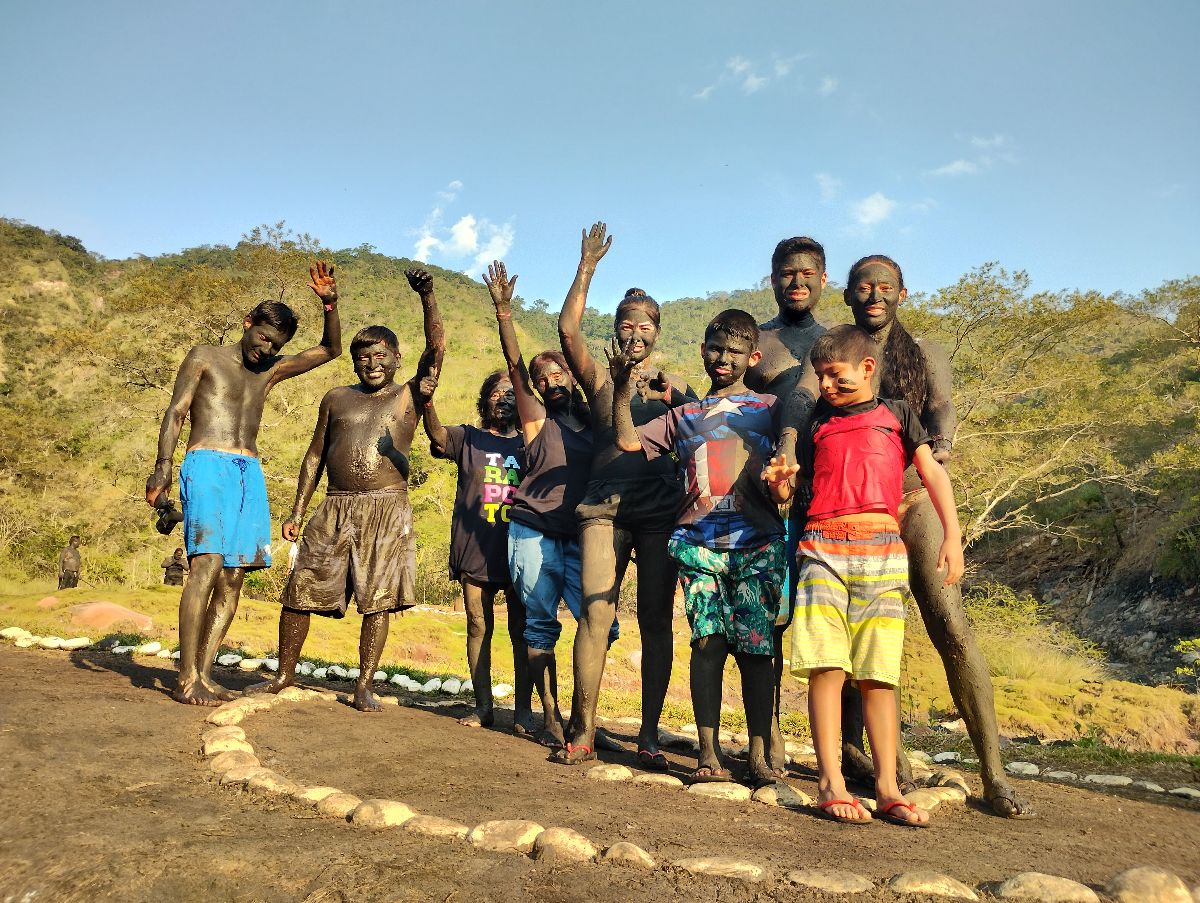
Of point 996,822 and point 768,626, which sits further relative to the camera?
point 768,626

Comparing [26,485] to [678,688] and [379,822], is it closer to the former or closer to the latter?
[678,688]

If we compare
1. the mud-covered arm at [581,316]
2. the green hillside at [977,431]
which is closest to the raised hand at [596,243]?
the mud-covered arm at [581,316]

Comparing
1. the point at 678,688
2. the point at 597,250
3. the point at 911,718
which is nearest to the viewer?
the point at 597,250

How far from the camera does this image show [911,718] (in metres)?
9.30

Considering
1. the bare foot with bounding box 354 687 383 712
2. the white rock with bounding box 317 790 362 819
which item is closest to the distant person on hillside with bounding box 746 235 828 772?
the white rock with bounding box 317 790 362 819

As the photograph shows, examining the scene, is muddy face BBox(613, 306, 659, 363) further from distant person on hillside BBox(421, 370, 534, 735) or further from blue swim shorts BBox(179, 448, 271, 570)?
blue swim shorts BBox(179, 448, 271, 570)

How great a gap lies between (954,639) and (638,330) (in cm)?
198

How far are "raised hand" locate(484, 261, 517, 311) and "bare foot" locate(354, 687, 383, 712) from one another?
228 cm

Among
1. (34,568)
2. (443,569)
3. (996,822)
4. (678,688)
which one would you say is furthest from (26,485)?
(996,822)

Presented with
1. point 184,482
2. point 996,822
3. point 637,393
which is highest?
point 637,393

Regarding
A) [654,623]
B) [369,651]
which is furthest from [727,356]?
[369,651]

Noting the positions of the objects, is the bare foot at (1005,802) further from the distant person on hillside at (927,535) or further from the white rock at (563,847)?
the white rock at (563,847)

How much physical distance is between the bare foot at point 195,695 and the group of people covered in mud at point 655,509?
0.5 inches

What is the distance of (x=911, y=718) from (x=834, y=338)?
715 centimetres
